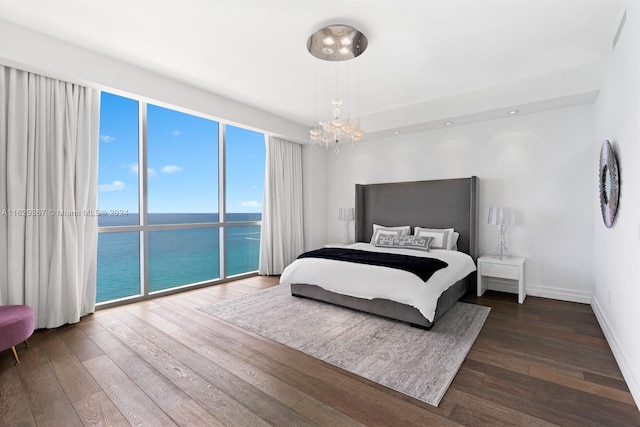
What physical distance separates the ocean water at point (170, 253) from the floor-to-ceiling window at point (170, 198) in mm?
15

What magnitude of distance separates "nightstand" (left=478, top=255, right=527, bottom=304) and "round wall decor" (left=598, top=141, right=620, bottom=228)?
3.85ft

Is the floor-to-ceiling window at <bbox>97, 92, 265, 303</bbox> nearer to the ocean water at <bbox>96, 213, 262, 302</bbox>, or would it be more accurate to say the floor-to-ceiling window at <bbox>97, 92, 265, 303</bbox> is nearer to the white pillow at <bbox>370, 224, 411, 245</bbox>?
the ocean water at <bbox>96, 213, 262, 302</bbox>

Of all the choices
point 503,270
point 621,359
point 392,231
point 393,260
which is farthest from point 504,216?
point 621,359

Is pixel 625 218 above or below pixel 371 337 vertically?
above

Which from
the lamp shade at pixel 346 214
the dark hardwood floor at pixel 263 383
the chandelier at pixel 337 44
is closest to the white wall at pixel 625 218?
the dark hardwood floor at pixel 263 383

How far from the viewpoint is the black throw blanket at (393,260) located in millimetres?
3062

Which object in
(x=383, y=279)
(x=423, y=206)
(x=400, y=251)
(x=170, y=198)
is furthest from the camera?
(x=170, y=198)

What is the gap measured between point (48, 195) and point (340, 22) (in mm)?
3361

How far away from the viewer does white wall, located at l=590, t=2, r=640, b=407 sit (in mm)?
1944

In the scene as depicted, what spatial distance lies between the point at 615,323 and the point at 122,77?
17.5ft

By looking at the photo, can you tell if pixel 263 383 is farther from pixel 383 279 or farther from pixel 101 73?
pixel 101 73

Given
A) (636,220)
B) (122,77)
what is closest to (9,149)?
(122,77)

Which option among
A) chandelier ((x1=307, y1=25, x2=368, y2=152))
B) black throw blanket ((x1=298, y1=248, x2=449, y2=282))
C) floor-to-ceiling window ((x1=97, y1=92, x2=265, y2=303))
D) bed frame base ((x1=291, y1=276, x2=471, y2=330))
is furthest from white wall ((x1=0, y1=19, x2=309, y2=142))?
bed frame base ((x1=291, y1=276, x2=471, y2=330))

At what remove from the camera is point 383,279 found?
3.12 meters
